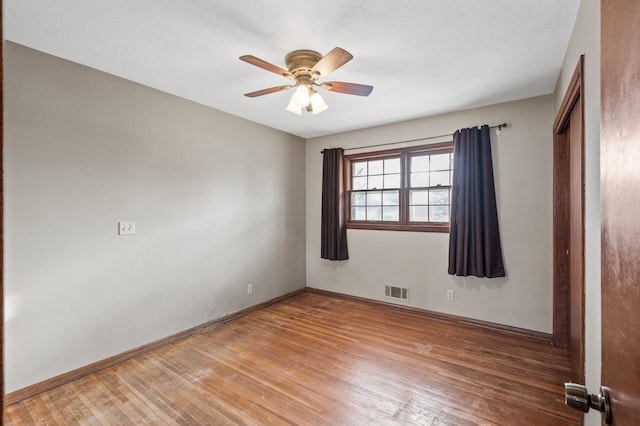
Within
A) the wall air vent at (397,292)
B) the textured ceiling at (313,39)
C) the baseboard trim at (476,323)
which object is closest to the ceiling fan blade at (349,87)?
the textured ceiling at (313,39)

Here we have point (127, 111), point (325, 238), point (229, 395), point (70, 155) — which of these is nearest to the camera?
point (229, 395)

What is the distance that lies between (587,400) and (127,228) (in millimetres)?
3101

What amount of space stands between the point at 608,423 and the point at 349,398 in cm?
174

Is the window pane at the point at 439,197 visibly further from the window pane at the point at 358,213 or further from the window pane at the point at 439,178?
the window pane at the point at 358,213

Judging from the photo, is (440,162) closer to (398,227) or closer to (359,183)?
(398,227)

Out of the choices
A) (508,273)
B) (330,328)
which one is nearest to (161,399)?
(330,328)

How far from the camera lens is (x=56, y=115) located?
7.26 feet

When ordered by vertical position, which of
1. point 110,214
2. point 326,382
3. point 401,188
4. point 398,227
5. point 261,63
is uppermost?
point 261,63

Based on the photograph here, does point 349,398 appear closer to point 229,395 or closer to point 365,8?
point 229,395

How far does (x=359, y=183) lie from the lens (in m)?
4.35

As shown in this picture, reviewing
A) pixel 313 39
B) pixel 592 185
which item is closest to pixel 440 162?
pixel 592 185

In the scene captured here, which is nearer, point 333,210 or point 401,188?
point 401,188

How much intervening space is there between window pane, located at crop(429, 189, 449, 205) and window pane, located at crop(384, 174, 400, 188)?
0.47m

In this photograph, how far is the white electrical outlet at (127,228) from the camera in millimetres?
2576
